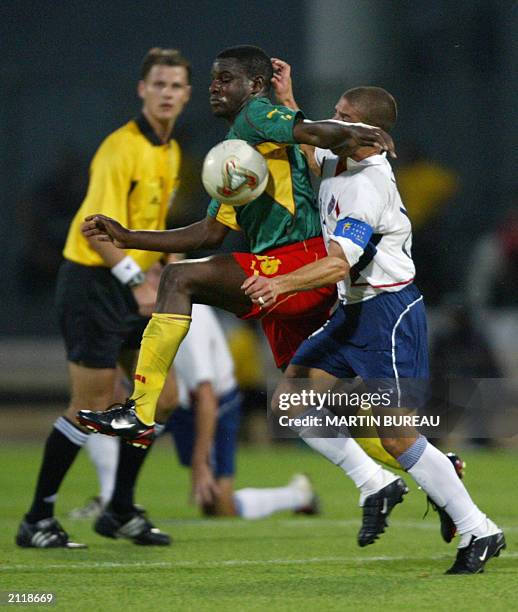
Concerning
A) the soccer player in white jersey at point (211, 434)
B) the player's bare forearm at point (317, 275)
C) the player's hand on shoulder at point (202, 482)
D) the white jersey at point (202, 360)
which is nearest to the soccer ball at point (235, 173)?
the player's bare forearm at point (317, 275)

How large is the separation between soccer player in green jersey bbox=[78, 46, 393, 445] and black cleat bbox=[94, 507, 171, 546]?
1.37 meters

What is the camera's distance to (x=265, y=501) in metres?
8.68

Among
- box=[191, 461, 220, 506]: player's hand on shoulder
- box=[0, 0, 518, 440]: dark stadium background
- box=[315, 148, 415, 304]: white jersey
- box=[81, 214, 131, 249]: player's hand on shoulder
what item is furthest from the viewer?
box=[0, 0, 518, 440]: dark stadium background

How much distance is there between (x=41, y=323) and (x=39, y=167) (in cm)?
163

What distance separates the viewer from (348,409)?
6.16 m

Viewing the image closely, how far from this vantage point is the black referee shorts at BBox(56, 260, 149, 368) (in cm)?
707

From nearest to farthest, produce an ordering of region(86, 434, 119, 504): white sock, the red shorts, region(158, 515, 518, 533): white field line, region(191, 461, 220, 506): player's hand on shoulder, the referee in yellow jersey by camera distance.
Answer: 1. the red shorts
2. the referee in yellow jersey
3. region(191, 461, 220, 506): player's hand on shoulder
4. region(158, 515, 518, 533): white field line
5. region(86, 434, 119, 504): white sock

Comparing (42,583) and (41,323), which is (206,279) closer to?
(42,583)

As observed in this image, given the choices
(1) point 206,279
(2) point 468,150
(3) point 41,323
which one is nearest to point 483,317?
(2) point 468,150

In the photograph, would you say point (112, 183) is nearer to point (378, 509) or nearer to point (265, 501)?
point (378, 509)

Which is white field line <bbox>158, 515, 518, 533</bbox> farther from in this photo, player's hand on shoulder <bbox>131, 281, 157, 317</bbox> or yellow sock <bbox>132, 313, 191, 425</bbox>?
yellow sock <bbox>132, 313, 191, 425</bbox>

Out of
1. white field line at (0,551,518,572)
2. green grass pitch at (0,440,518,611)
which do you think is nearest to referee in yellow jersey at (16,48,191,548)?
green grass pitch at (0,440,518,611)

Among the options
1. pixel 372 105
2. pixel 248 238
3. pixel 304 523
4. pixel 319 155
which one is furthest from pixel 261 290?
pixel 304 523

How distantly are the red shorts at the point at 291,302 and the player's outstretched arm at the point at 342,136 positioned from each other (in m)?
0.57
